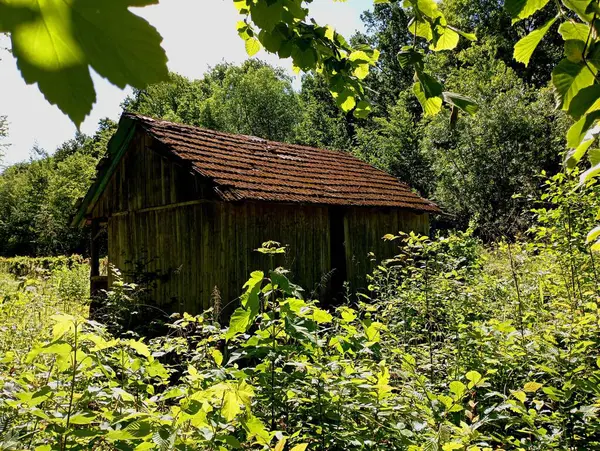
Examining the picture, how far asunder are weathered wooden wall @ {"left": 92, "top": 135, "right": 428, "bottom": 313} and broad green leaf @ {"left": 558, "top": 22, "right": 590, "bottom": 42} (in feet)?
25.0

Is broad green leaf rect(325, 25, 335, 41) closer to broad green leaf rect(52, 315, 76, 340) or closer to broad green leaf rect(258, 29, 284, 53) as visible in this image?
broad green leaf rect(258, 29, 284, 53)

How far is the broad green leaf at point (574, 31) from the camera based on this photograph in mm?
1248

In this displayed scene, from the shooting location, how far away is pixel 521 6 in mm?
1368

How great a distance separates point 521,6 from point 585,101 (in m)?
0.44

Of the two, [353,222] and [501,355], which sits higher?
[353,222]

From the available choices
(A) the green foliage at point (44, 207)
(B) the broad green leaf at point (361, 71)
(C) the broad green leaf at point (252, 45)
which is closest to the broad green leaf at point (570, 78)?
(B) the broad green leaf at point (361, 71)

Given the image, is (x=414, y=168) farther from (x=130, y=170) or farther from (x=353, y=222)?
(x=130, y=170)

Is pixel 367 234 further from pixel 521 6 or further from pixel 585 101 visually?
pixel 585 101

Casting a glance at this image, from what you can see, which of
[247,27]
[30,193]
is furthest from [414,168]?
[30,193]

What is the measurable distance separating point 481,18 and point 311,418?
119 ft

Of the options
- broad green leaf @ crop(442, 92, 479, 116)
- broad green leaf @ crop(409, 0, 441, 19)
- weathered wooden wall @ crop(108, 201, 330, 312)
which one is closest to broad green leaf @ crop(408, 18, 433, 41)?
broad green leaf @ crop(409, 0, 441, 19)

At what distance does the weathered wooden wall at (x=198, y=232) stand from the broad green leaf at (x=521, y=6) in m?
7.46

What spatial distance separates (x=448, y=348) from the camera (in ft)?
10.5

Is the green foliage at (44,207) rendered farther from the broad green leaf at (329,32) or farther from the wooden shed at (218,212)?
the broad green leaf at (329,32)
